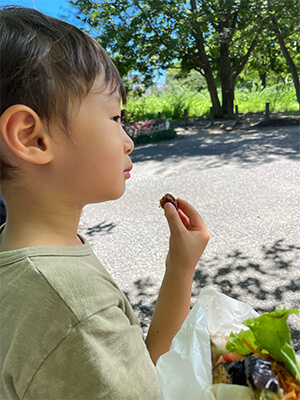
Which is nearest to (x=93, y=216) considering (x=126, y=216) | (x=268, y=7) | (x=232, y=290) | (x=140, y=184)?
(x=126, y=216)

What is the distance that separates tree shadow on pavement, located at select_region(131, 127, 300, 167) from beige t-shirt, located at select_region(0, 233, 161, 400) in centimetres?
779

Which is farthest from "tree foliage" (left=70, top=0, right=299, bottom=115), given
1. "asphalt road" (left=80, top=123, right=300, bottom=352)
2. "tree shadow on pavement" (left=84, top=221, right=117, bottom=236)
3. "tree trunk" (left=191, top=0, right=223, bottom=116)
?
"tree shadow on pavement" (left=84, top=221, right=117, bottom=236)

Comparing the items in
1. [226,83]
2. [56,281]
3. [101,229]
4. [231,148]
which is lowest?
[101,229]

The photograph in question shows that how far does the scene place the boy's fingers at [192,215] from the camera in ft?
4.03

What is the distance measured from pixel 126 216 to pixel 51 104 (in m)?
4.98

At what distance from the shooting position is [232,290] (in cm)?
340

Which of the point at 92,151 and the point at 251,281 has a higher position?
the point at 92,151

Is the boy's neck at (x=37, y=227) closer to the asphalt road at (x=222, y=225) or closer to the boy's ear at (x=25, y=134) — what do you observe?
the boy's ear at (x=25, y=134)

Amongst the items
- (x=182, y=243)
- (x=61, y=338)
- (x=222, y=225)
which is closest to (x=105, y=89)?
(x=182, y=243)

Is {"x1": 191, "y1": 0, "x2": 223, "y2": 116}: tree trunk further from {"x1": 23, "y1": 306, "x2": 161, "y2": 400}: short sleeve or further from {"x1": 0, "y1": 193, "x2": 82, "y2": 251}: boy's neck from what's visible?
{"x1": 23, "y1": 306, "x2": 161, "y2": 400}: short sleeve

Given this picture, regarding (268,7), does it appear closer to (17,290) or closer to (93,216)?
(93,216)

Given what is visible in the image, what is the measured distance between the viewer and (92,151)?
0.92 meters

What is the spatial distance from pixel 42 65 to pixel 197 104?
810 inches

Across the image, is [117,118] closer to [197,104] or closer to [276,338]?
[276,338]
